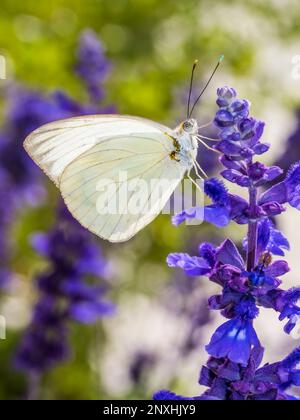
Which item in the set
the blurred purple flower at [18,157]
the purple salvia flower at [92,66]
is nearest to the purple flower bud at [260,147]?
the purple salvia flower at [92,66]

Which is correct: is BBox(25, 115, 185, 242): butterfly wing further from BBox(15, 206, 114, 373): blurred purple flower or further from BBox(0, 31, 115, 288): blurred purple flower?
BBox(0, 31, 115, 288): blurred purple flower

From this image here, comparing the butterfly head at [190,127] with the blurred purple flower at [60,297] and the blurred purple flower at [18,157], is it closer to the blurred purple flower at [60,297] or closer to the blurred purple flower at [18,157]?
the blurred purple flower at [60,297]

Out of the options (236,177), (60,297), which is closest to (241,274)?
(236,177)

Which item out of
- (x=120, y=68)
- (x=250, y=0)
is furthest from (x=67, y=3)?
(x=250, y=0)

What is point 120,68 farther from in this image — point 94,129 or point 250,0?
point 94,129

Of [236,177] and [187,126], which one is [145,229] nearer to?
[187,126]

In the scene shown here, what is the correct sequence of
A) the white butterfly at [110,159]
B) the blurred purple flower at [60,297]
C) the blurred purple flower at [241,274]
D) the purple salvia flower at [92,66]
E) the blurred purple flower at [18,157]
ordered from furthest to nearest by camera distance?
the blurred purple flower at [18,157] → the purple salvia flower at [92,66] → the blurred purple flower at [60,297] → the white butterfly at [110,159] → the blurred purple flower at [241,274]

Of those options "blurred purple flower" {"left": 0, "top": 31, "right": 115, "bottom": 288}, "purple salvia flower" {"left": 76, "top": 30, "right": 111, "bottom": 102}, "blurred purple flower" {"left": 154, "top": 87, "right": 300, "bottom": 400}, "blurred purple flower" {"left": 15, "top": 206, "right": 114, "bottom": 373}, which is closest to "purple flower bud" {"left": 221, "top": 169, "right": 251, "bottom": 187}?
"blurred purple flower" {"left": 154, "top": 87, "right": 300, "bottom": 400}
